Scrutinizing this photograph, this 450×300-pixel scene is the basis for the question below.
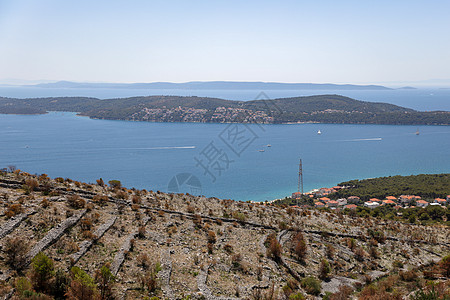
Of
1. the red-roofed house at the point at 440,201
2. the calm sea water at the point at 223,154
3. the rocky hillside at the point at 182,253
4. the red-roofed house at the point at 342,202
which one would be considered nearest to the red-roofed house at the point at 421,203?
the red-roofed house at the point at 440,201

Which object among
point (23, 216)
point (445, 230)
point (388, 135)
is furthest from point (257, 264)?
point (388, 135)

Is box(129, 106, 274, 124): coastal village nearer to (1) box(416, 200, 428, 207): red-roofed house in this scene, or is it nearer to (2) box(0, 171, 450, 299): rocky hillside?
(1) box(416, 200, 428, 207): red-roofed house

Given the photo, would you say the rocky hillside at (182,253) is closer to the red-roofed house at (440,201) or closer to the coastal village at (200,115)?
the red-roofed house at (440,201)

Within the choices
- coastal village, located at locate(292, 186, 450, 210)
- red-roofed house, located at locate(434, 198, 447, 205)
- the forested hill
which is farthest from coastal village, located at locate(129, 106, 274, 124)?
red-roofed house, located at locate(434, 198, 447, 205)

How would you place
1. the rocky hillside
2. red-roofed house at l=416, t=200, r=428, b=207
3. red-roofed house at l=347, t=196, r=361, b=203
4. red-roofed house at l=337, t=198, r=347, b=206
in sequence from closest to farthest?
1. the rocky hillside
2. red-roofed house at l=416, t=200, r=428, b=207
3. red-roofed house at l=337, t=198, r=347, b=206
4. red-roofed house at l=347, t=196, r=361, b=203

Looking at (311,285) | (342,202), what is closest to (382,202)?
(342,202)

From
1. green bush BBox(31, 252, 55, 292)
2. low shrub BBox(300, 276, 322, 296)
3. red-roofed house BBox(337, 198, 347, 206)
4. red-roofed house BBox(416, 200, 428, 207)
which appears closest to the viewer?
green bush BBox(31, 252, 55, 292)
